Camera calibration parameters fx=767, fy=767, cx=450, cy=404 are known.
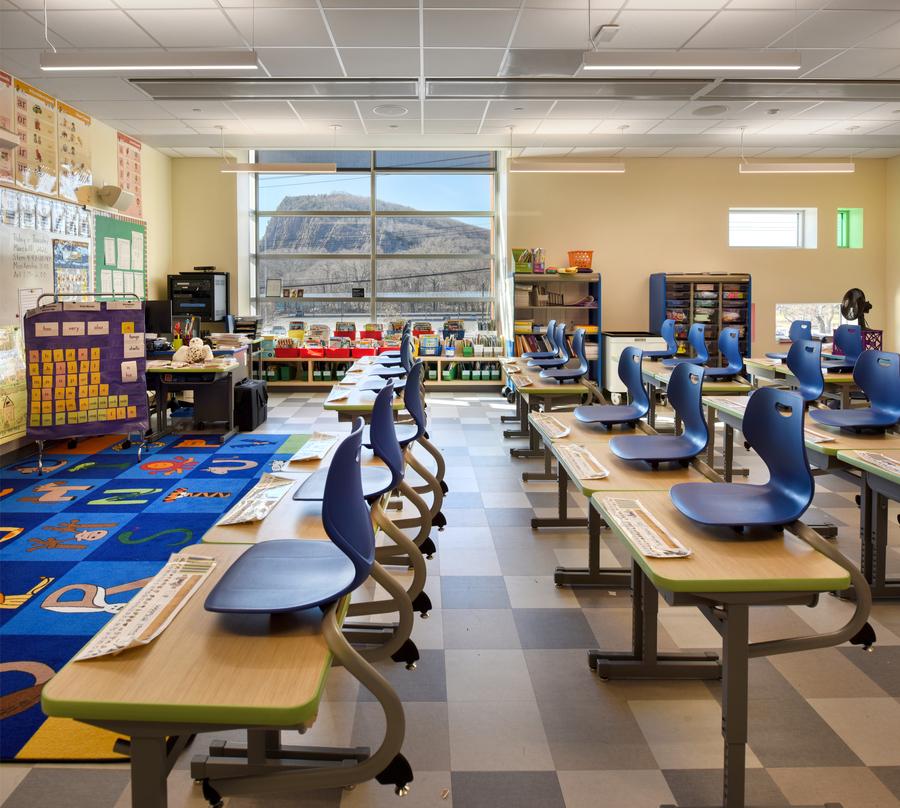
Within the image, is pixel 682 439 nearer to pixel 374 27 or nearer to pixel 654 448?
pixel 654 448

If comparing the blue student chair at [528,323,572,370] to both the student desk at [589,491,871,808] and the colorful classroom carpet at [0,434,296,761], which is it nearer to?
the colorful classroom carpet at [0,434,296,761]

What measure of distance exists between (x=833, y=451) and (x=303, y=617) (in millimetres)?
2610

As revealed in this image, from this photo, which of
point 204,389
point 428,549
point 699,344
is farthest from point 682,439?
point 204,389

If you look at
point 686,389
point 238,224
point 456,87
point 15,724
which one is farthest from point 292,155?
point 15,724

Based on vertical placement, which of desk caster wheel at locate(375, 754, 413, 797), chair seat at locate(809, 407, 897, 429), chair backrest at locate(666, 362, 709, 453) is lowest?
desk caster wheel at locate(375, 754, 413, 797)

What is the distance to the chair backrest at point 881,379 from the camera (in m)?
4.02

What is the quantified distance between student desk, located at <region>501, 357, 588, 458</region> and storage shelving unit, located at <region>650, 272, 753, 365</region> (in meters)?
2.88

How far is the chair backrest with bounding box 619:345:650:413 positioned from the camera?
411cm

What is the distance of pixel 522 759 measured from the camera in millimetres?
2334

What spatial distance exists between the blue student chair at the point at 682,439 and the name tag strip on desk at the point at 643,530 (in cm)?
55

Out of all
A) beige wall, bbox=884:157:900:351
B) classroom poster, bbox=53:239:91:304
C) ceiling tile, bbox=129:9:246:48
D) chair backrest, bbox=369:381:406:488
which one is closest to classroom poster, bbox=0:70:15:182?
classroom poster, bbox=53:239:91:304

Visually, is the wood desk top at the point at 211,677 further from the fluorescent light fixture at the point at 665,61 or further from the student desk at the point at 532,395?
the fluorescent light fixture at the point at 665,61

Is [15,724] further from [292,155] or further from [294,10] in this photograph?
[292,155]

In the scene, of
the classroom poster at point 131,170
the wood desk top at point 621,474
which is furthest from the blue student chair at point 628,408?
the classroom poster at point 131,170
